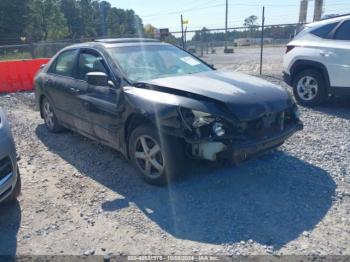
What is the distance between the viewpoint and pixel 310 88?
23.9 ft

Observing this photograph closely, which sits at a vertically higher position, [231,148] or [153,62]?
[153,62]

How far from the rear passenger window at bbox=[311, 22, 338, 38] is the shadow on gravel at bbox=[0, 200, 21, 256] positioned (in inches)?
249

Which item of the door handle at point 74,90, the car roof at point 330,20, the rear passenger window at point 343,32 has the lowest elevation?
the door handle at point 74,90

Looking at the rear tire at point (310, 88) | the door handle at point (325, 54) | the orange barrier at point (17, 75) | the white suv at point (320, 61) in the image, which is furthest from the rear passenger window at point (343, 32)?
the orange barrier at point (17, 75)

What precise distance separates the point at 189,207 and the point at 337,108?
4.96 m

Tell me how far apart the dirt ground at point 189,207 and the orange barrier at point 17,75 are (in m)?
6.05

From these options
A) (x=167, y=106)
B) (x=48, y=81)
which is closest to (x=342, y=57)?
(x=167, y=106)

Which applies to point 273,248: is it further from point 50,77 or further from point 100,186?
point 50,77

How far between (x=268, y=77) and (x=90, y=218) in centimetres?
915

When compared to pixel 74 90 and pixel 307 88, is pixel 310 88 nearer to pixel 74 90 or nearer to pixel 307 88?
pixel 307 88

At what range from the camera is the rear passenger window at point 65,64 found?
538cm

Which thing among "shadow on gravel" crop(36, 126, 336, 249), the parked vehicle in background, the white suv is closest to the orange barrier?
"shadow on gravel" crop(36, 126, 336, 249)

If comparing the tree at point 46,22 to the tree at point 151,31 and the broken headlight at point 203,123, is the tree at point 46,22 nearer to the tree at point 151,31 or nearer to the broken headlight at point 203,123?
the tree at point 151,31

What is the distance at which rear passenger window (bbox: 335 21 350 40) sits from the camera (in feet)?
22.1
